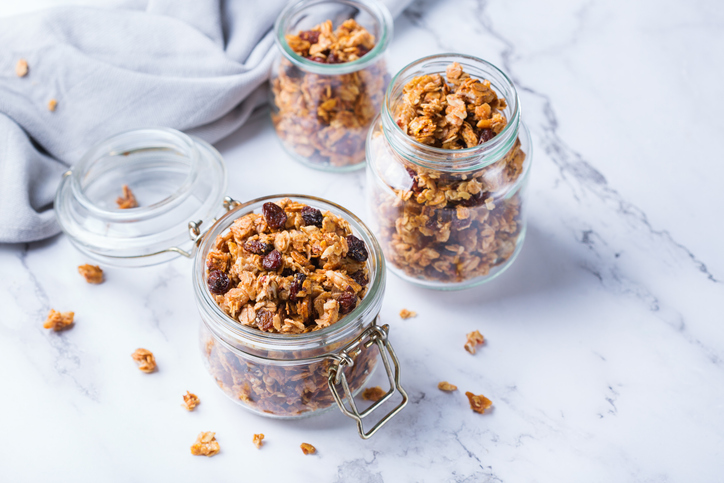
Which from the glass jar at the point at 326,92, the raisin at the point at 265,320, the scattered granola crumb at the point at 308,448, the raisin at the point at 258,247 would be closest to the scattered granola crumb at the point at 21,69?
the glass jar at the point at 326,92

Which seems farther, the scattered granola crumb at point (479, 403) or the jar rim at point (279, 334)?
the scattered granola crumb at point (479, 403)

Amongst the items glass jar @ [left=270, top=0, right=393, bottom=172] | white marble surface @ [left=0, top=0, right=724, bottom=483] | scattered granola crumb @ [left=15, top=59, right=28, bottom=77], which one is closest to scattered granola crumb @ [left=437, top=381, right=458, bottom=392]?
white marble surface @ [left=0, top=0, right=724, bottom=483]

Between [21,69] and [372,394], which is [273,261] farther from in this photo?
[21,69]

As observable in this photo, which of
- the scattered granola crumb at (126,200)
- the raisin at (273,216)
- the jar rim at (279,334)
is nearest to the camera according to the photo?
the jar rim at (279,334)

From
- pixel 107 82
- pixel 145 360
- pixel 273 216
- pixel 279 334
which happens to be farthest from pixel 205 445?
pixel 107 82

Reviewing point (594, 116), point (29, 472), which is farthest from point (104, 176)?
point (594, 116)

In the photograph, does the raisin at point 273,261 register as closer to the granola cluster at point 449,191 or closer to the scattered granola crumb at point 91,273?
the granola cluster at point 449,191
